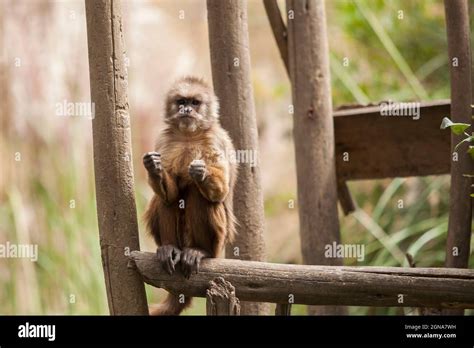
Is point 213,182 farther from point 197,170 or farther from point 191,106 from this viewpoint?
point 191,106

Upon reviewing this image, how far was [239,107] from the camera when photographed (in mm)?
4844

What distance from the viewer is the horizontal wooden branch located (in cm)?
379

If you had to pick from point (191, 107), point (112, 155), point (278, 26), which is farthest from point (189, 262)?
point (278, 26)

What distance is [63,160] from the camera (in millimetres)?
7375

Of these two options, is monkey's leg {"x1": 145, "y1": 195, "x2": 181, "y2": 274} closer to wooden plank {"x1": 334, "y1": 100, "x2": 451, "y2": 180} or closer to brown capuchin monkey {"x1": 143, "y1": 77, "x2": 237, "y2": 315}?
brown capuchin monkey {"x1": 143, "y1": 77, "x2": 237, "y2": 315}

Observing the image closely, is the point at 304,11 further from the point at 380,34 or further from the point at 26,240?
the point at 26,240

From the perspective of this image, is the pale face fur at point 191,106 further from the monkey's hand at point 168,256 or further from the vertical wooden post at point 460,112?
the vertical wooden post at point 460,112

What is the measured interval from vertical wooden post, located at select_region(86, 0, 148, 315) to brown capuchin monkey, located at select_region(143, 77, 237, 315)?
179mm

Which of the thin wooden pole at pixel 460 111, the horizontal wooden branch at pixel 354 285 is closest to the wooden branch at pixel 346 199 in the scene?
the thin wooden pole at pixel 460 111

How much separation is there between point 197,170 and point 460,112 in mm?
1710

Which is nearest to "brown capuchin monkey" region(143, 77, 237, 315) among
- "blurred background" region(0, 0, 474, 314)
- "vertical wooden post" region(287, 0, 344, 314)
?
"vertical wooden post" region(287, 0, 344, 314)

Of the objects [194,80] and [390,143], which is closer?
[194,80]

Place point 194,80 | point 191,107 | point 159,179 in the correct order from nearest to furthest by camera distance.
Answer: point 159,179 → point 191,107 → point 194,80
